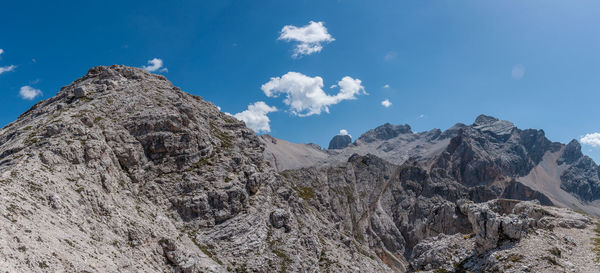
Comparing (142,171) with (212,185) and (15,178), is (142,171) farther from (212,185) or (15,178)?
(15,178)

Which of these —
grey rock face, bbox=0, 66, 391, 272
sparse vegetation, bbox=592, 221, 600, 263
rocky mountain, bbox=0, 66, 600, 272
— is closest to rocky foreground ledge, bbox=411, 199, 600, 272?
sparse vegetation, bbox=592, 221, 600, 263

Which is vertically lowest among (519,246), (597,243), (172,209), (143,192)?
(597,243)

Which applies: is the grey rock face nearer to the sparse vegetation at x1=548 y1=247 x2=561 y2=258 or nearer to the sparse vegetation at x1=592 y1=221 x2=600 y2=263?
the sparse vegetation at x1=548 y1=247 x2=561 y2=258

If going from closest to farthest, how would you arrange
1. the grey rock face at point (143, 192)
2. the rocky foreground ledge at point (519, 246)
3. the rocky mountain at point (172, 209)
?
the rocky foreground ledge at point (519, 246) < the rocky mountain at point (172, 209) < the grey rock face at point (143, 192)

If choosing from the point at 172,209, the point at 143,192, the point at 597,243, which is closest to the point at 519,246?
the point at 597,243

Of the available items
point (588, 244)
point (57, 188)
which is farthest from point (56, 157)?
point (588, 244)

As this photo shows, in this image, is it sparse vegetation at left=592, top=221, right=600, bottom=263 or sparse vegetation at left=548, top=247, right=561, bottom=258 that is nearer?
sparse vegetation at left=592, top=221, right=600, bottom=263

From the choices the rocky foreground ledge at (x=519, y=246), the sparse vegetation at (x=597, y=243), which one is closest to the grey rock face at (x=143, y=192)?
the rocky foreground ledge at (x=519, y=246)

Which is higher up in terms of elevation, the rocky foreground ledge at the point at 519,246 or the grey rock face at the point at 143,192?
the grey rock face at the point at 143,192

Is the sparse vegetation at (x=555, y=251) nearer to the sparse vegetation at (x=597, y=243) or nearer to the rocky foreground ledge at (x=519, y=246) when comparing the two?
the rocky foreground ledge at (x=519, y=246)

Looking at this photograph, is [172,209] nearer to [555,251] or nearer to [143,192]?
[143,192]

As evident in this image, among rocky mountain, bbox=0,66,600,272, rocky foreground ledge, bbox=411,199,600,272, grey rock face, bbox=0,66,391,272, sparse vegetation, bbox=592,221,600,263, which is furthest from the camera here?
grey rock face, bbox=0,66,391,272

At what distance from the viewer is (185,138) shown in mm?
101438

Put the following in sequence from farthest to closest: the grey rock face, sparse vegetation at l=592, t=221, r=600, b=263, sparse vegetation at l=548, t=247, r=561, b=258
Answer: the grey rock face → sparse vegetation at l=548, t=247, r=561, b=258 → sparse vegetation at l=592, t=221, r=600, b=263
